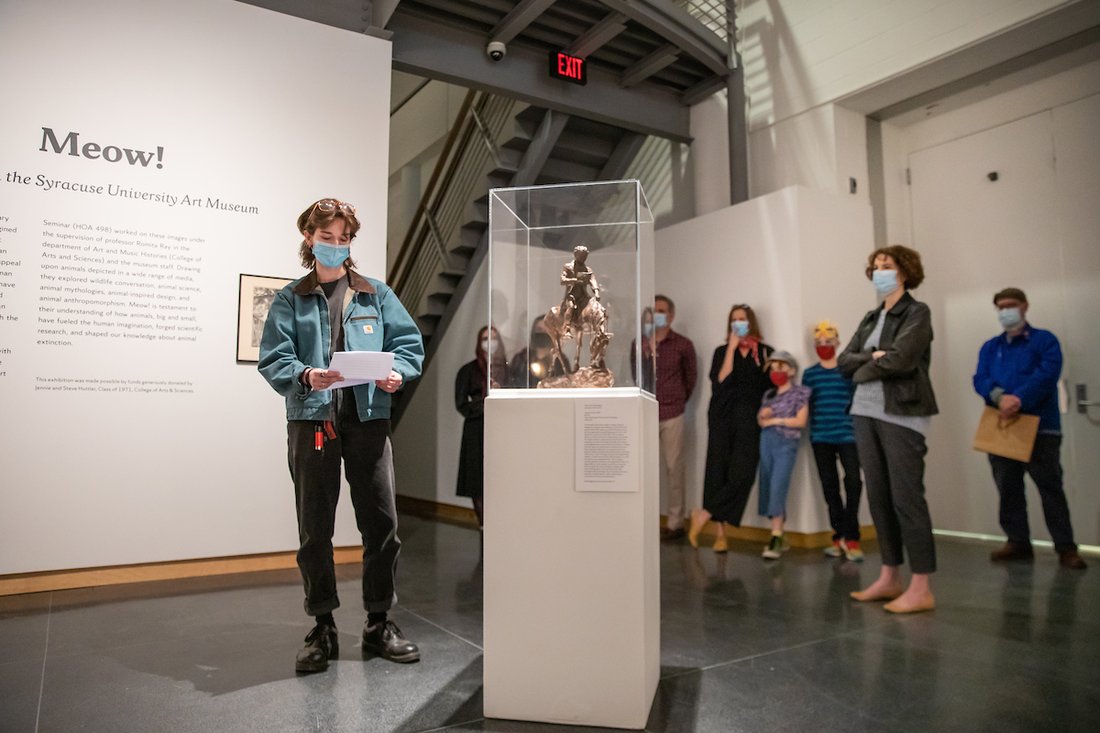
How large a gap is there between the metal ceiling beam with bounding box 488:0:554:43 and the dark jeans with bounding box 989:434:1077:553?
14.0 feet

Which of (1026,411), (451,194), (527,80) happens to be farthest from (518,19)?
(1026,411)

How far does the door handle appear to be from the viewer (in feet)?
15.6

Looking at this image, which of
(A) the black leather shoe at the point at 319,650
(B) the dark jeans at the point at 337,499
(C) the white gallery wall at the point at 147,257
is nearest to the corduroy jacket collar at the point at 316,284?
(B) the dark jeans at the point at 337,499

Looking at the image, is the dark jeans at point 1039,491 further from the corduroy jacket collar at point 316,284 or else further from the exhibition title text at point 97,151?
the exhibition title text at point 97,151

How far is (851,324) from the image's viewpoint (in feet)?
17.6

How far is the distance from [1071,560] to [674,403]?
2.61 meters

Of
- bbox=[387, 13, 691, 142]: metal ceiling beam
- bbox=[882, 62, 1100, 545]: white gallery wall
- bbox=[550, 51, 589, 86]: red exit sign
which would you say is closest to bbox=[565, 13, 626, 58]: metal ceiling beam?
bbox=[550, 51, 589, 86]: red exit sign

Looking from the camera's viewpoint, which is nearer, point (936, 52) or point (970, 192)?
point (936, 52)

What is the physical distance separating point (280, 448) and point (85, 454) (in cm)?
98

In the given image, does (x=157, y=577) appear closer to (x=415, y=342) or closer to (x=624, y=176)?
(x=415, y=342)

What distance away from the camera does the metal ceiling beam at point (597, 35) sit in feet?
17.6

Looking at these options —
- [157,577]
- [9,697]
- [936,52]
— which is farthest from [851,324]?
[9,697]

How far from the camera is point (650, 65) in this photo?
5992 millimetres

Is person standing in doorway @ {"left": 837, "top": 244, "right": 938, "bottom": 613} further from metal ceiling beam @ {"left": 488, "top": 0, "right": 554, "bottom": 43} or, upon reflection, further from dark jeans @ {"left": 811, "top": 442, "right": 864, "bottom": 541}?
metal ceiling beam @ {"left": 488, "top": 0, "right": 554, "bottom": 43}
